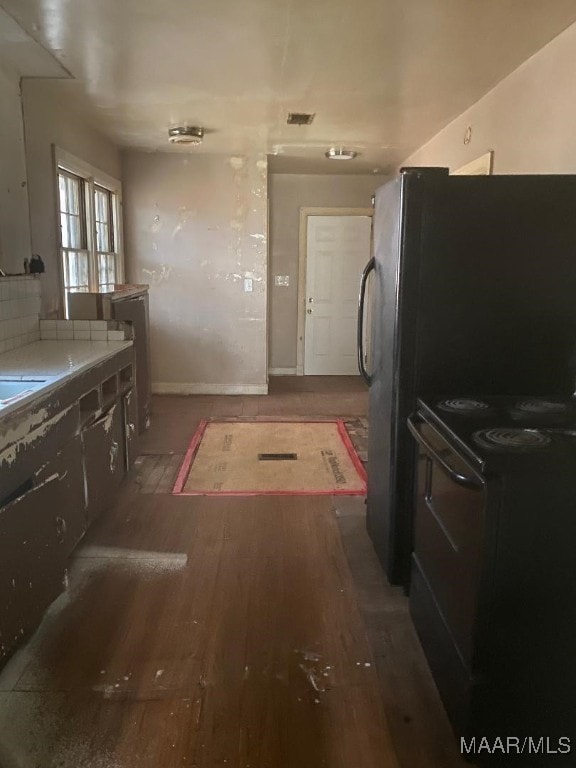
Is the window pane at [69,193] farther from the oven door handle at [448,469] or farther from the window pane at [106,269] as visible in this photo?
the oven door handle at [448,469]

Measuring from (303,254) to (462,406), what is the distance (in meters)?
5.44

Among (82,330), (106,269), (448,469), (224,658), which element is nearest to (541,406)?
(448,469)

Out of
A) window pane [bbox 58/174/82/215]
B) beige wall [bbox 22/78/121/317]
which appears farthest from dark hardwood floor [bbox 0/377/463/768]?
window pane [bbox 58/174/82/215]

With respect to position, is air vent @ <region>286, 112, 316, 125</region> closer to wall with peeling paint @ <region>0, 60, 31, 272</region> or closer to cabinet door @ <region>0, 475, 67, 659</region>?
wall with peeling paint @ <region>0, 60, 31, 272</region>

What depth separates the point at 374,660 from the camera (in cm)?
213

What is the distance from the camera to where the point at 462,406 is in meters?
2.09

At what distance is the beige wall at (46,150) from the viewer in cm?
360

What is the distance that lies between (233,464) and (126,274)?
296 centimetres

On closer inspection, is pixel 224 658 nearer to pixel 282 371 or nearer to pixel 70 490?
pixel 70 490

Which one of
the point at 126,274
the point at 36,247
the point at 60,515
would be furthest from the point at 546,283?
the point at 126,274

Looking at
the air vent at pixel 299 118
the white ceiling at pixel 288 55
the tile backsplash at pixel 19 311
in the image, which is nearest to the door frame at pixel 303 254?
the white ceiling at pixel 288 55

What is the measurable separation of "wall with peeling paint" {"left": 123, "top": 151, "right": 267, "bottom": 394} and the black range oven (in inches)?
183

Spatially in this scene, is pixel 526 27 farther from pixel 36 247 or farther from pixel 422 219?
pixel 36 247

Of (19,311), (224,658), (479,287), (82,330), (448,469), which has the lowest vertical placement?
(224,658)
